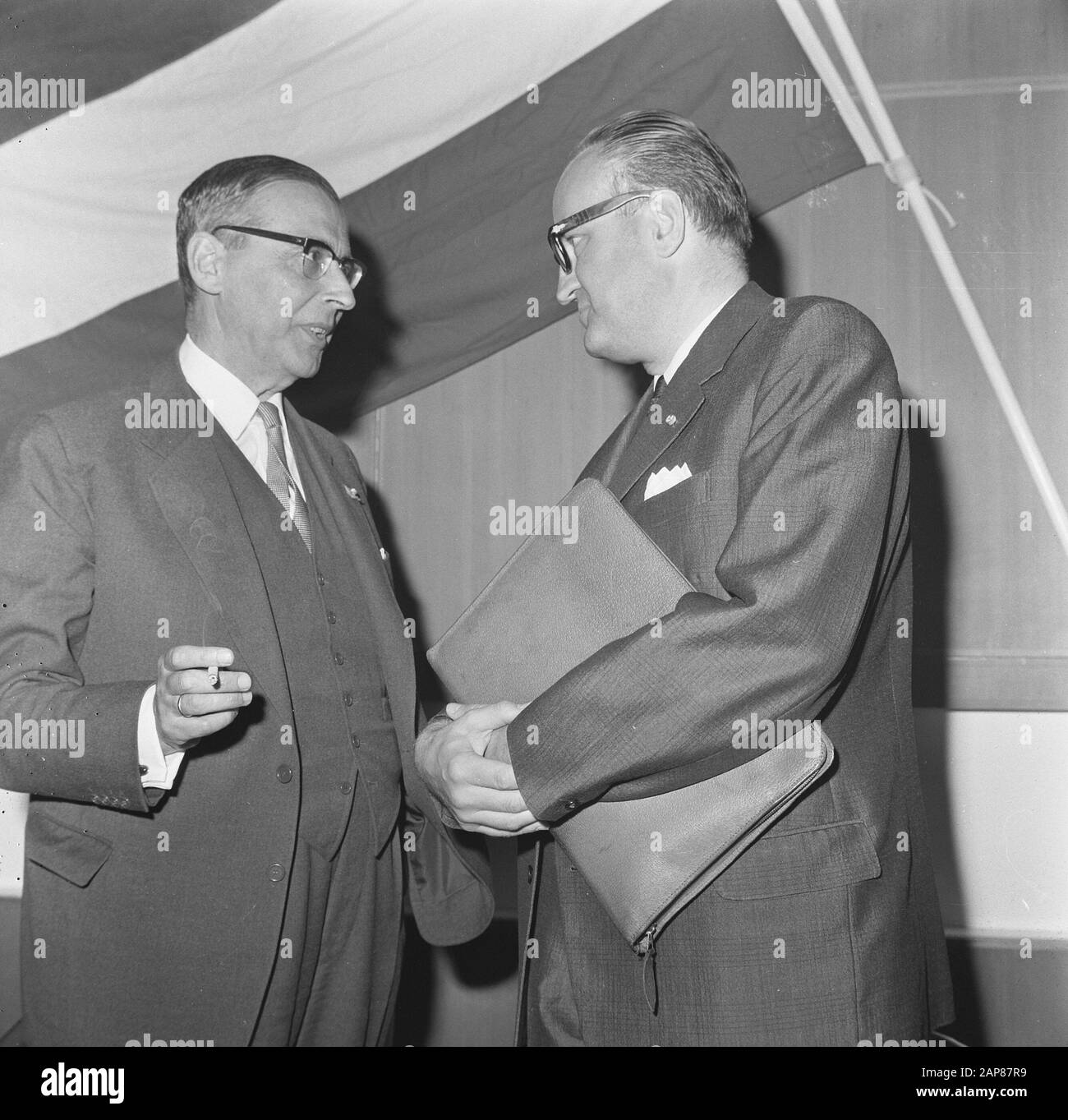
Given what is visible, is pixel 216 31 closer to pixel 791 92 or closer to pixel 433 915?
pixel 791 92

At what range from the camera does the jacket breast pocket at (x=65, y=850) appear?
67.0 inches

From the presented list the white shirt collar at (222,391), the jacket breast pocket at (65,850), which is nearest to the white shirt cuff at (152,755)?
the jacket breast pocket at (65,850)

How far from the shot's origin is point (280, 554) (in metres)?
1.86

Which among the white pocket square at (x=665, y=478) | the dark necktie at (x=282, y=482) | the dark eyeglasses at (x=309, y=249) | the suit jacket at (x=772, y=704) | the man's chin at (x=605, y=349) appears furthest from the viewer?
the dark eyeglasses at (x=309, y=249)

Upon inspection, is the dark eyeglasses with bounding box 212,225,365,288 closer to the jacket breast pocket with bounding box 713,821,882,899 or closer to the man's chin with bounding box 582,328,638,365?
the man's chin with bounding box 582,328,638,365

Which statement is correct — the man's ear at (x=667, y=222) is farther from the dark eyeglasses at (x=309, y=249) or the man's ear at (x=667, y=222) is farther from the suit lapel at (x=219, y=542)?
the suit lapel at (x=219, y=542)

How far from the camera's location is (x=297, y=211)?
206cm

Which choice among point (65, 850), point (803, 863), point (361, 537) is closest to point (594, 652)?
point (803, 863)

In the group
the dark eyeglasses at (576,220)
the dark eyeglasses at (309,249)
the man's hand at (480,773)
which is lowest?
the man's hand at (480,773)

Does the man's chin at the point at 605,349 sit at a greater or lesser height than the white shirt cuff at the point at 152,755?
greater

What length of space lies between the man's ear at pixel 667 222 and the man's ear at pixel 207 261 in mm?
865

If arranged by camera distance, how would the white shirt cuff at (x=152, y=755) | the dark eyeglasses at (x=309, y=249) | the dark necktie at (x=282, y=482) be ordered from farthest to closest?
the dark eyeglasses at (x=309, y=249) → the dark necktie at (x=282, y=482) → the white shirt cuff at (x=152, y=755)

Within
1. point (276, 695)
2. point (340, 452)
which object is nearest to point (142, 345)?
point (340, 452)

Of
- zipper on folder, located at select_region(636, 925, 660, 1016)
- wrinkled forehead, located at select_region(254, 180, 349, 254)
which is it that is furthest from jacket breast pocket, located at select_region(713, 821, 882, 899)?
wrinkled forehead, located at select_region(254, 180, 349, 254)
